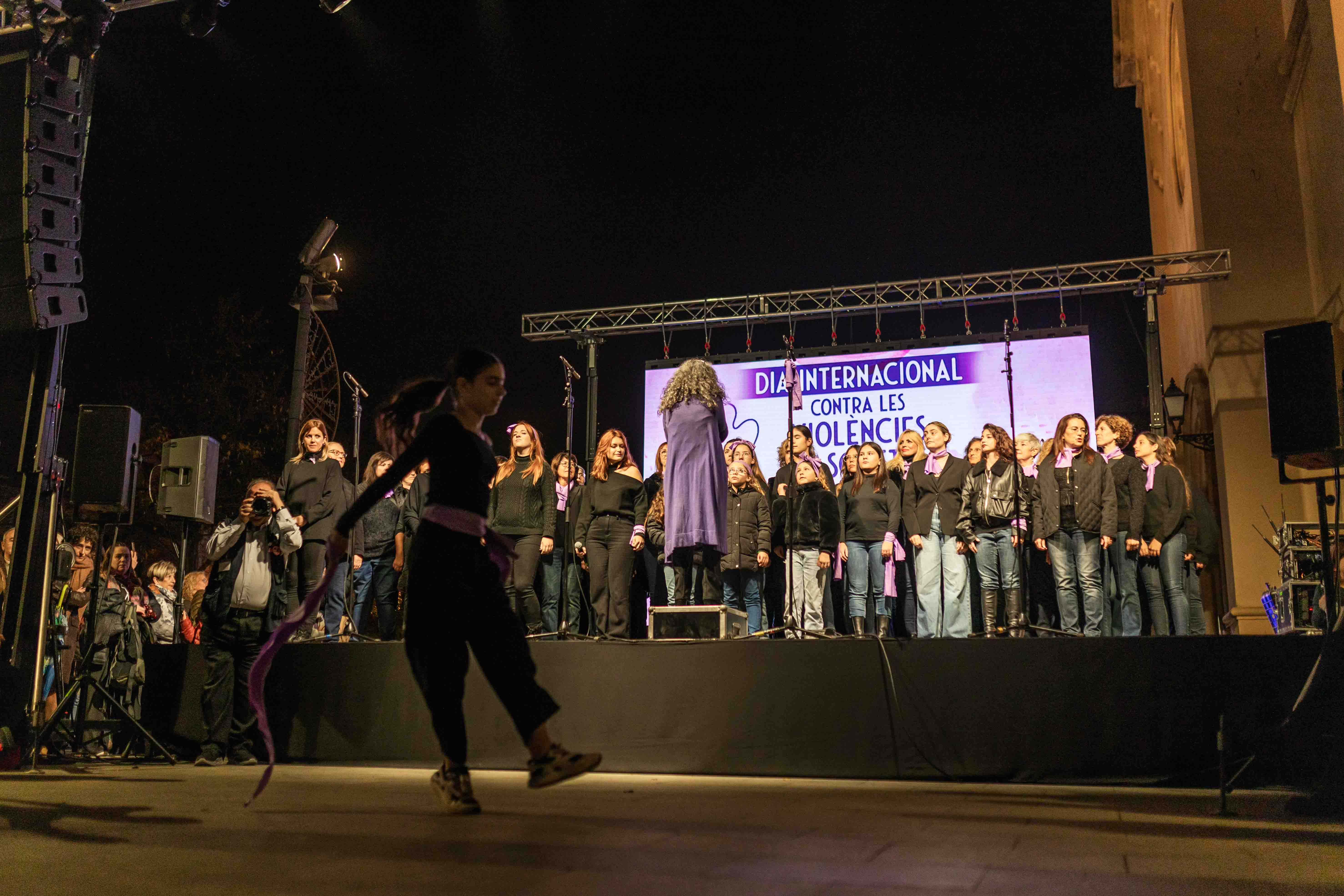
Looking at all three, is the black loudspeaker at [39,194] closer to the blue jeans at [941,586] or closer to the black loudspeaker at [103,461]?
the black loudspeaker at [103,461]

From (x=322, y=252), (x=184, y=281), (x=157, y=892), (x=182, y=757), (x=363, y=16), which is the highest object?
(x=363, y=16)

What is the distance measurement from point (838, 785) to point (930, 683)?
94cm

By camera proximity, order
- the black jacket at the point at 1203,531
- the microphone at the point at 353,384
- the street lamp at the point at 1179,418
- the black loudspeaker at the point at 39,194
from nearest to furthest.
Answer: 1. the black loudspeaker at the point at 39,194
2. the black jacket at the point at 1203,531
3. the microphone at the point at 353,384
4. the street lamp at the point at 1179,418

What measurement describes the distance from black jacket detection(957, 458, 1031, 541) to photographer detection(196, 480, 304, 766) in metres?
5.14

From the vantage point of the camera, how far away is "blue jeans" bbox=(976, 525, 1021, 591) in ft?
26.4

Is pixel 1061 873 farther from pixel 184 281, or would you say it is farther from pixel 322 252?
pixel 184 281

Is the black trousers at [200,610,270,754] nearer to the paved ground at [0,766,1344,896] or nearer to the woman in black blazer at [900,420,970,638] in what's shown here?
the paved ground at [0,766,1344,896]

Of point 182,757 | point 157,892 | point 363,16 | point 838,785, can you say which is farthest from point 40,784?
point 363,16

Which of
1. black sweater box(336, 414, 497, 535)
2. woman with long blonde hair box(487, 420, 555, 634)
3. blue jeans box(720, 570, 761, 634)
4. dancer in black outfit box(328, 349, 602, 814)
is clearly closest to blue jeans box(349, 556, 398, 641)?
woman with long blonde hair box(487, 420, 555, 634)

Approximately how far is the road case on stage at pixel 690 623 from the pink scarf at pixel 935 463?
8.05 feet

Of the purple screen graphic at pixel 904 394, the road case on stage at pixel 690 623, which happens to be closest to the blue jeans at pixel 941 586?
the road case on stage at pixel 690 623

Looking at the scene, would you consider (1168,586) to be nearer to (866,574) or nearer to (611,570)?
(866,574)

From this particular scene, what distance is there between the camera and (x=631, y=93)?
17016mm

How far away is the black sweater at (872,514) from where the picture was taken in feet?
27.7
